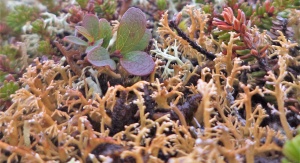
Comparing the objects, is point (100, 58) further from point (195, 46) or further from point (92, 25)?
point (195, 46)

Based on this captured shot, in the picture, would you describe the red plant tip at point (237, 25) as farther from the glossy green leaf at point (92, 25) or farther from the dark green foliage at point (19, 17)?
the dark green foliage at point (19, 17)

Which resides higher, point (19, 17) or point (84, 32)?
point (84, 32)

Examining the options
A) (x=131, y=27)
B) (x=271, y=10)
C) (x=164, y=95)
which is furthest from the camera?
(x=271, y=10)

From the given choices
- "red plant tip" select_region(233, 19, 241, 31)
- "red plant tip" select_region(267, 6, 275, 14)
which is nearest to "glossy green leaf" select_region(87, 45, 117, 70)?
"red plant tip" select_region(233, 19, 241, 31)

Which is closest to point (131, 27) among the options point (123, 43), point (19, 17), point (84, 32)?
point (123, 43)

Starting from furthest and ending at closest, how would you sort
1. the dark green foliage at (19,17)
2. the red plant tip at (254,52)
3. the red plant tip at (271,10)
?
1. the dark green foliage at (19,17)
2. the red plant tip at (271,10)
3. the red plant tip at (254,52)

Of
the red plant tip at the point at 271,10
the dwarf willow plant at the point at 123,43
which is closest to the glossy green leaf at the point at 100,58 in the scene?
the dwarf willow plant at the point at 123,43

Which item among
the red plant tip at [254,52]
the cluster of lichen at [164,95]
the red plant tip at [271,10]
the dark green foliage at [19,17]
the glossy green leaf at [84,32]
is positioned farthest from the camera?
the dark green foliage at [19,17]
